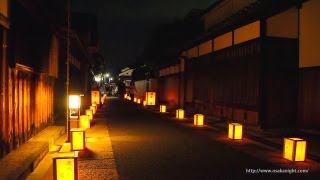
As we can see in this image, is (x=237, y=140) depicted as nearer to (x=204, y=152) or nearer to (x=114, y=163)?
(x=204, y=152)

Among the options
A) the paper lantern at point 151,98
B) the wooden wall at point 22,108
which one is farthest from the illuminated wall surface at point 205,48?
the paper lantern at point 151,98

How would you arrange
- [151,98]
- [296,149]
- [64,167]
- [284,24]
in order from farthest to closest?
[151,98] < [284,24] < [296,149] < [64,167]

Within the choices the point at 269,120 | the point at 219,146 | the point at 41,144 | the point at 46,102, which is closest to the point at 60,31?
the point at 46,102

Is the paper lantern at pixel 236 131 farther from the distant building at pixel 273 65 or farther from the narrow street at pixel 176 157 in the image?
the distant building at pixel 273 65

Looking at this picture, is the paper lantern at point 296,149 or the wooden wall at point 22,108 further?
the paper lantern at point 296,149

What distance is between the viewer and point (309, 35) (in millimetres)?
16844

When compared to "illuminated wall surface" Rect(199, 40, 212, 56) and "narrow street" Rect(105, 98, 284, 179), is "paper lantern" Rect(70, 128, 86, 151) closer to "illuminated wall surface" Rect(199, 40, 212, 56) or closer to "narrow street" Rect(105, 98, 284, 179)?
"narrow street" Rect(105, 98, 284, 179)

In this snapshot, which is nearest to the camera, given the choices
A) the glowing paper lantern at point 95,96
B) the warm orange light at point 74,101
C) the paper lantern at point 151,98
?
the warm orange light at point 74,101

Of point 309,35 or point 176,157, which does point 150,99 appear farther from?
point 176,157

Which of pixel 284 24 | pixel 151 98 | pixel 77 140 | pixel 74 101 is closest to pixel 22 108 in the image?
pixel 77 140

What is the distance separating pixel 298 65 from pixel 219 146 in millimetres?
7276

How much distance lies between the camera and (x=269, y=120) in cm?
1803

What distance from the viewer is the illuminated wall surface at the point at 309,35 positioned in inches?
631

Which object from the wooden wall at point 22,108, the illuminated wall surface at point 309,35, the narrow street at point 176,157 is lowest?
the narrow street at point 176,157
